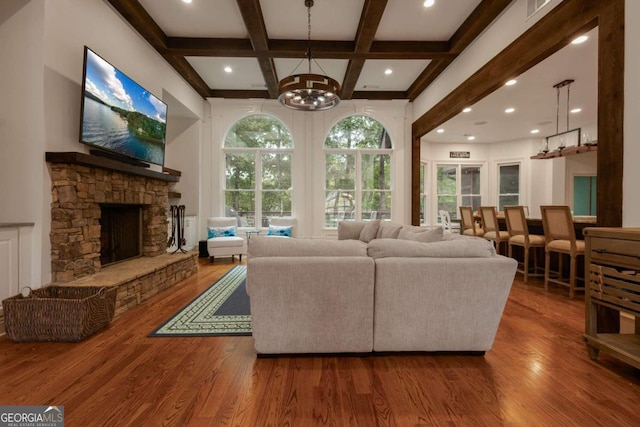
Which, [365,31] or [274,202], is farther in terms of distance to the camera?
[274,202]

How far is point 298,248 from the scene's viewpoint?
205 centimetres

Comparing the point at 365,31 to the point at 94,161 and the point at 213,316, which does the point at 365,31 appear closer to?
the point at 94,161

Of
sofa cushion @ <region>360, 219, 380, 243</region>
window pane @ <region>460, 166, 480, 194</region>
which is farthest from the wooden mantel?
→ window pane @ <region>460, 166, 480, 194</region>

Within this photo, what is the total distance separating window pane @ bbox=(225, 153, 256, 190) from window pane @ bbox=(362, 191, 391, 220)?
8.36 ft

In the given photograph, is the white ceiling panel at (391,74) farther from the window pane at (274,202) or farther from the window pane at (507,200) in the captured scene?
the window pane at (507,200)

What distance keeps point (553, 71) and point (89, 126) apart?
5.88 m

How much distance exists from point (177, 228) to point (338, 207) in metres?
3.30

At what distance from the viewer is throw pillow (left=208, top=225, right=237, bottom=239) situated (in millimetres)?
5891

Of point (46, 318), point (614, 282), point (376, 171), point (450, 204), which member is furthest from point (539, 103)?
point (46, 318)

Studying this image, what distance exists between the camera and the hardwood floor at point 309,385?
1.50 m

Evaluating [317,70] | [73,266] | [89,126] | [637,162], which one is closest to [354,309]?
[637,162]

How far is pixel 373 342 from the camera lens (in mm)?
2059

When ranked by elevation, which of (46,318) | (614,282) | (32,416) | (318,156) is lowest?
(32,416)

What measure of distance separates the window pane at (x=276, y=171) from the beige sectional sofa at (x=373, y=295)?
4.81 m
